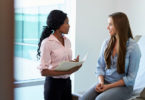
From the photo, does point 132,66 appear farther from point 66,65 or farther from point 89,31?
point 89,31

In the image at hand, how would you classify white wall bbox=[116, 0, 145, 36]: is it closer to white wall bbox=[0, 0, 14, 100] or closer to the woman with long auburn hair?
the woman with long auburn hair

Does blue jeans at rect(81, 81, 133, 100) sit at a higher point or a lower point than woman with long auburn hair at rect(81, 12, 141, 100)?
lower

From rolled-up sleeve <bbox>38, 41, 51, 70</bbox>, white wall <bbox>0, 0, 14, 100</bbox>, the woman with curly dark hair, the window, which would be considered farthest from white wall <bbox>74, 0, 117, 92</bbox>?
white wall <bbox>0, 0, 14, 100</bbox>

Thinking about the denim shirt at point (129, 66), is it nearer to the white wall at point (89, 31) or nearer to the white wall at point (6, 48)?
the white wall at point (89, 31)

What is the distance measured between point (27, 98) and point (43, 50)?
1.23 m

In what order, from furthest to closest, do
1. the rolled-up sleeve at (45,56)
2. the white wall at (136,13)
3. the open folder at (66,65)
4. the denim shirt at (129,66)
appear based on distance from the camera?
the white wall at (136,13) → the denim shirt at (129,66) → the rolled-up sleeve at (45,56) → the open folder at (66,65)

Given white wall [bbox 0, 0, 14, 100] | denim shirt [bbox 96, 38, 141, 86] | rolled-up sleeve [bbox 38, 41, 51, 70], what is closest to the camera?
white wall [bbox 0, 0, 14, 100]

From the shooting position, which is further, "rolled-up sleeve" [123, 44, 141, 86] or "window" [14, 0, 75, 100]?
"window" [14, 0, 75, 100]

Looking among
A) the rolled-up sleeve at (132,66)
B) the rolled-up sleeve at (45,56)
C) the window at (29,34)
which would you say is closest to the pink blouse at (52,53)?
the rolled-up sleeve at (45,56)

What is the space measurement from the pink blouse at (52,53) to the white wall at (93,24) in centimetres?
119

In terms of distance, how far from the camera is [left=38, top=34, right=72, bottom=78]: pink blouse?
1985 mm

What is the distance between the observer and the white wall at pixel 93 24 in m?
3.17

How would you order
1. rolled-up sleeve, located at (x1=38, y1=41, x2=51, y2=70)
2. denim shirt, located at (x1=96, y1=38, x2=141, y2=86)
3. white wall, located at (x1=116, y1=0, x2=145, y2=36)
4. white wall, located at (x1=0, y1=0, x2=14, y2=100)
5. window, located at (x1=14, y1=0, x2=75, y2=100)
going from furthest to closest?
white wall, located at (x1=116, y1=0, x2=145, y2=36), window, located at (x1=14, y1=0, x2=75, y2=100), denim shirt, located at (x1=96, y1=38, x2=141, y2=86), rolled-up sleeve, located at (x1=38, y1=41, x2=51, y2=70), white wall, located at (x1=0, y1=0, x2=14, y2=100)

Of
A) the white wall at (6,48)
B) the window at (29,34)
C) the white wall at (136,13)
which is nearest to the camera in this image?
the white wall at (6,48)
